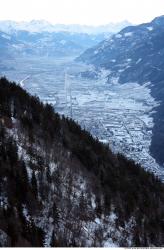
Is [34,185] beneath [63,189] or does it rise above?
above

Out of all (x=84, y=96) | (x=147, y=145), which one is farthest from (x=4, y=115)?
(x=84, y=96)

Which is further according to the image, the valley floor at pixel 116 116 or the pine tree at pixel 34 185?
the valley floor at pixel 116 116

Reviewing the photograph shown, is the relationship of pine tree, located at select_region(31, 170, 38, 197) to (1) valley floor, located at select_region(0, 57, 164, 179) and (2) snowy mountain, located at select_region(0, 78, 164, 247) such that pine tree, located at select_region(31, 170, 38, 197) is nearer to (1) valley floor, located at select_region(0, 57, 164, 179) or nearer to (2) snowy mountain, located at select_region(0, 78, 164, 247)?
(2) snowy mountain, located at select_region(0, 78, 164, 247)

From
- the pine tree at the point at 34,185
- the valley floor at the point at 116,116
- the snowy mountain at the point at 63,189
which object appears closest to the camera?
the snowy mountain at the point at 63,189

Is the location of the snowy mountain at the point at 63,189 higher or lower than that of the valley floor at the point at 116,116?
higher

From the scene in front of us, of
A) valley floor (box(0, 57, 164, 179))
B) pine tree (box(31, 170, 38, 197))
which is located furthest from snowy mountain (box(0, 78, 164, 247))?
valley floor (box(0, 57, 164, 179))

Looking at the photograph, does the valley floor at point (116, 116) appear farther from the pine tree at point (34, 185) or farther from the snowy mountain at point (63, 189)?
the pine tree at point (34, 185)

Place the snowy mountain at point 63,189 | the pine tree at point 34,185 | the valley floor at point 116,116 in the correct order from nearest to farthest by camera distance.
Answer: the snowy mountain at point 63,189 < the pine tree at point 34,185 < the valley floor at point 116,116

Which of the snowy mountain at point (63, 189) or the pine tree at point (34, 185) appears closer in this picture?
the snowy mountain at point (63, 189)

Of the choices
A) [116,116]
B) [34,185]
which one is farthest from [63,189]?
[116,116]

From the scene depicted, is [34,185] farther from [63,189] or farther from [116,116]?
[116,116]

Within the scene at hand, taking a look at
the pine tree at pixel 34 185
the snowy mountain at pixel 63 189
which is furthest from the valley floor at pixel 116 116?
the pine tree at pixel 34 185
